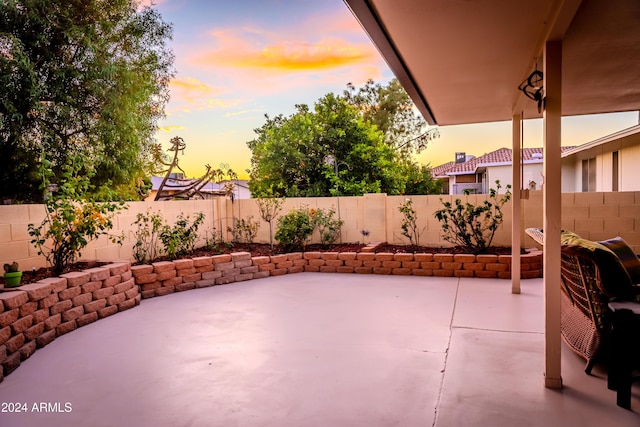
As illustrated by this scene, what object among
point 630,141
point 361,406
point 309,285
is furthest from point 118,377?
point 630,141

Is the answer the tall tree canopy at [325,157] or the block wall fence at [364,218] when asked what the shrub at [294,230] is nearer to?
the block wall fence at [364,218]

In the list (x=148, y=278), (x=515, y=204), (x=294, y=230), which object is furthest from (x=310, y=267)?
(x=515, y=204)

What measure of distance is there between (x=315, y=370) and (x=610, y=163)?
1085 cm

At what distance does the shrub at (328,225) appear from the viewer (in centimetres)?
713

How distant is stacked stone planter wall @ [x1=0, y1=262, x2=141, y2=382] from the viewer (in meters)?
3.09

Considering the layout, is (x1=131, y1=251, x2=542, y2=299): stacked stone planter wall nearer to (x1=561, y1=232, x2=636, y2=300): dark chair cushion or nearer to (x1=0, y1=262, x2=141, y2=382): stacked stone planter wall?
(x1=0, y1=262, x2=141, y2=382): stacked stone planter wall

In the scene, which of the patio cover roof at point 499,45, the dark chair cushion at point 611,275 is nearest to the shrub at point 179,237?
the patio cover roof at point 499,45

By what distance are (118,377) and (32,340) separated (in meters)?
1.13

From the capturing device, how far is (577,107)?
495 centimetres

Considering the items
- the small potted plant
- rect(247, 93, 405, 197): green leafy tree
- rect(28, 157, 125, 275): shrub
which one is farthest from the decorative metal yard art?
the small potted plant

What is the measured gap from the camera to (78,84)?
26.9 feet

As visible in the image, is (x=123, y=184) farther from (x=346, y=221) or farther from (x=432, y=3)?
(x=432, y=3)

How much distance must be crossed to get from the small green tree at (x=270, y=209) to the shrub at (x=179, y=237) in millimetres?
1257

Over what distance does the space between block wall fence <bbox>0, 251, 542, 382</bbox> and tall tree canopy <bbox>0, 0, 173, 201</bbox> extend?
7.52ft
